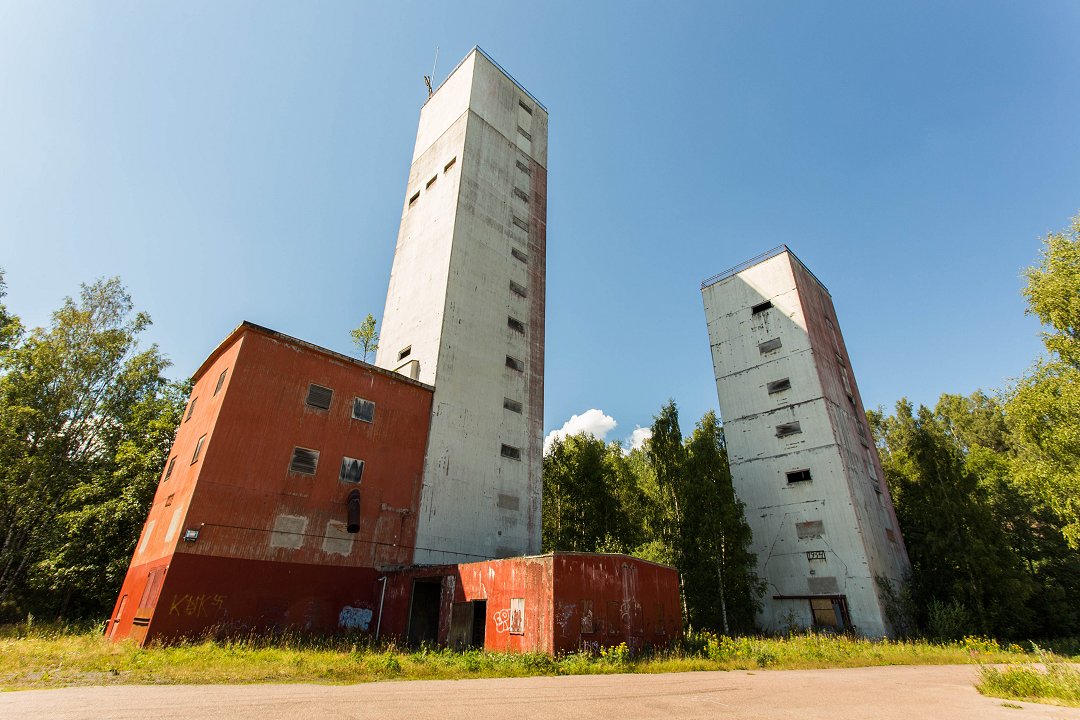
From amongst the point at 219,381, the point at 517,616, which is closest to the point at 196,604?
the point at 219,381

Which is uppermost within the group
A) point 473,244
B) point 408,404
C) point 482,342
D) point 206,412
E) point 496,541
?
point 473,244

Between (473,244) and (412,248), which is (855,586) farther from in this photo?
(412,248)

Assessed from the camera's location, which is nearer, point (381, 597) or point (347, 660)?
point (347, 660)

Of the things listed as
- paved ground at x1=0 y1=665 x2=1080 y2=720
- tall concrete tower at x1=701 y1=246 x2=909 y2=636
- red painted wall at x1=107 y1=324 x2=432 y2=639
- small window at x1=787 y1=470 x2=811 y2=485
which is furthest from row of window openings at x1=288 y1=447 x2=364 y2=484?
small window at x1=787 y1=470 x2=811 y2=485

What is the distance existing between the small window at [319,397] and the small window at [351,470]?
248cm

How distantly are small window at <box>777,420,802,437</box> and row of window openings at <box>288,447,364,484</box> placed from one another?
24.2 metres

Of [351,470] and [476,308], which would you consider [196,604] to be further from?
[476,308]

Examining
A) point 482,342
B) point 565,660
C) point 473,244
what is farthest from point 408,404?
point 565,660

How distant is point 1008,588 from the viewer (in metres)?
24.6

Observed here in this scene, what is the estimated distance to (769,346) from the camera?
1302 inches

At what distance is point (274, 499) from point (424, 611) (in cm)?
724

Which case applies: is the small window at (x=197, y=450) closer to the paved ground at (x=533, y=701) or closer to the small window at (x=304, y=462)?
the small window at (x=304, y=462)

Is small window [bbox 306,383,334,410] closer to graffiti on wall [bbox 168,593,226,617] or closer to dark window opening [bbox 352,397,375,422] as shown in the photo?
dark window opening [bbox 352,397,375,422]

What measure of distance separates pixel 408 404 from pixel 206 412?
26.7 feet
